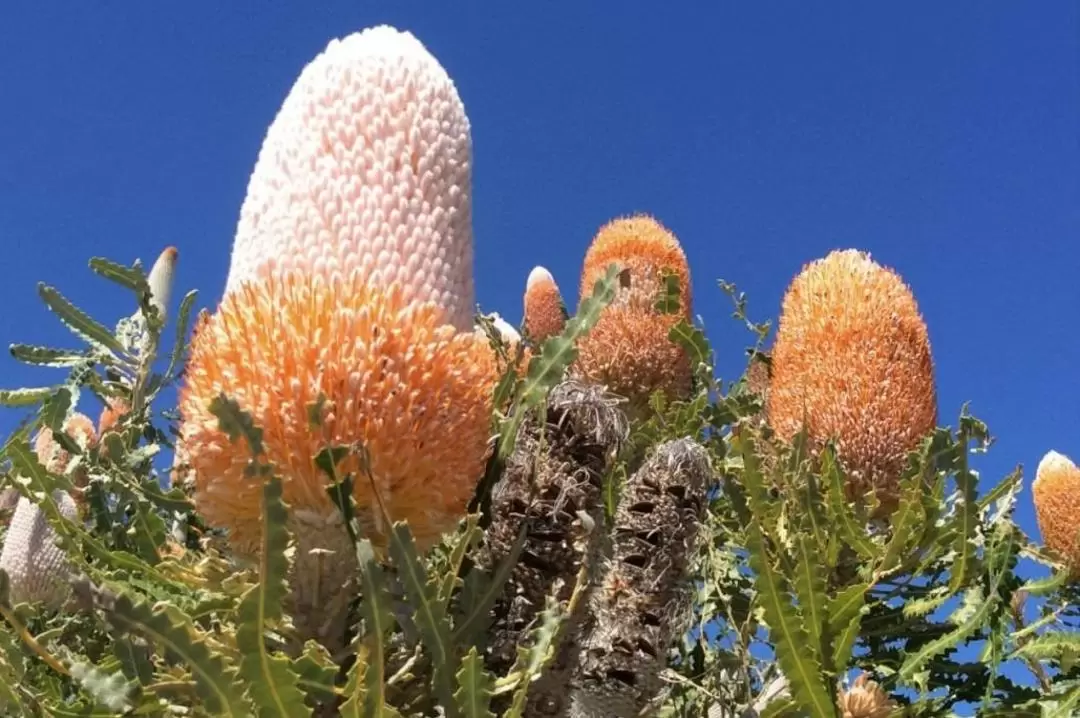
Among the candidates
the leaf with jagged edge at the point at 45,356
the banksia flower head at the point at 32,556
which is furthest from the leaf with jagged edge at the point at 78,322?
the banksia flower head at the point at 32,556

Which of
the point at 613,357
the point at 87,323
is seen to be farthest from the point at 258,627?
the point at 613,357

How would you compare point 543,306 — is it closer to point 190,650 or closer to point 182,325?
point 182,325

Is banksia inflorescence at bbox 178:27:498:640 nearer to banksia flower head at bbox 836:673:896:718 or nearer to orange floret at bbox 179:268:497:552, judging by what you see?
orange floret at bbox 179:268:497:552

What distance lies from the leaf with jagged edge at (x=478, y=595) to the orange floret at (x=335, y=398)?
12 centimetres

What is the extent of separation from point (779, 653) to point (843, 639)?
0.24 m

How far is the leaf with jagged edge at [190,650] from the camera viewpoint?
1239 mm

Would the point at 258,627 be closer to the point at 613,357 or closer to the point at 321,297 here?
the point at 321,297

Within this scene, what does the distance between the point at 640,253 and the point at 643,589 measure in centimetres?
417

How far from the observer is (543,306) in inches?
273

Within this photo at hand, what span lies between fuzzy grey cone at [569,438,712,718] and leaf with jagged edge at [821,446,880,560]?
52.4 inches

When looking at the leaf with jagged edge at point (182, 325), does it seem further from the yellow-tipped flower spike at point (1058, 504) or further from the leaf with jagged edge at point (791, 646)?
the yellow-tipped flower spike at point (1058, 504)

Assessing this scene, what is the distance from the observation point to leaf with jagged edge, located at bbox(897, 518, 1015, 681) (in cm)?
310

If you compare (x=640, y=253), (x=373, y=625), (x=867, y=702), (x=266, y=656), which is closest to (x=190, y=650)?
(x=266, y=656)

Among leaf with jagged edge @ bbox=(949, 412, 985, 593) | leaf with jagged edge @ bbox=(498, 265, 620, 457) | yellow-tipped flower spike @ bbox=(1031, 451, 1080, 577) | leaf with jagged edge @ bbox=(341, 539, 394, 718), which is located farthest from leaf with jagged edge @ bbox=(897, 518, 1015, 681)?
yellow-tipped flower spike @ bbox=(1031, 451, 1080, 577)
